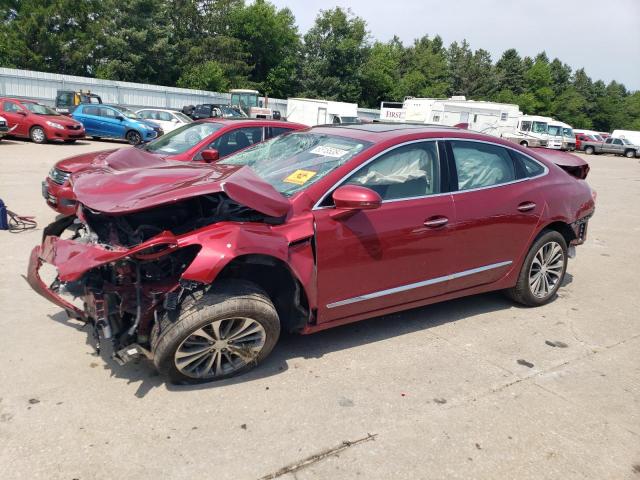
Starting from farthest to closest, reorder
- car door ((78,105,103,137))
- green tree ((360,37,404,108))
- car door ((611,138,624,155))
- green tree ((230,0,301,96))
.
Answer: green tree ((360,37,404,108)), green tree ((230,0,301,96)), car door ((611,138,624,155)), car door ((78,105,103,137))

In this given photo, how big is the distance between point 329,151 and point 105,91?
111 ft

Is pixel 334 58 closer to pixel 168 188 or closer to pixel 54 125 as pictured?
pixel 54 125

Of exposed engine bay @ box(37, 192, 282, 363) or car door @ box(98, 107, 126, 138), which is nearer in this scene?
exposed engine bay @ box(37, 192, 282, 363)

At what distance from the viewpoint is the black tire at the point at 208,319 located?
121 inches

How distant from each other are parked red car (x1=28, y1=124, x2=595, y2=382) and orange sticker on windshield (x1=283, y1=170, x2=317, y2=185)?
0.02 m

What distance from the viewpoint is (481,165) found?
4.39 metres

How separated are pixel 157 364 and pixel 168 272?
58cm

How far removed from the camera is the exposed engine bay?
3066 millimetres

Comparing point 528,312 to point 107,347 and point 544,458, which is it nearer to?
point 544,458

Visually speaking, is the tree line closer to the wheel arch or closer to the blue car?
the blue car

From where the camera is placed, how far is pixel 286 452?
272cm

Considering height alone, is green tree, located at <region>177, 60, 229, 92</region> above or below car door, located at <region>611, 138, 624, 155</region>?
above

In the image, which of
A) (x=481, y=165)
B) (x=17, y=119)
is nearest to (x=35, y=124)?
(x=17, y=119)

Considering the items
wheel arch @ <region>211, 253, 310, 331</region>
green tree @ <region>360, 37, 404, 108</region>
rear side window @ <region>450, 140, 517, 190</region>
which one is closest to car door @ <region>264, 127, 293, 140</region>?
rear side window @ <region>450, 140, 517, 190</region>
